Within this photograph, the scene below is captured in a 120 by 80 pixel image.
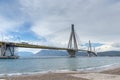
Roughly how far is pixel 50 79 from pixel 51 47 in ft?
305

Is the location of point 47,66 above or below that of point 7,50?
below

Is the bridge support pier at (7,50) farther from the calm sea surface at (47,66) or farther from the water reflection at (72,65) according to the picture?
→ the water reflection at (72,65)

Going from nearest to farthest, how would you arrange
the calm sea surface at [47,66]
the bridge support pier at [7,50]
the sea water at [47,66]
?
the sea water at [47,66] → the calm sea surface at [47,66] → the bridge support pier at [7,50]

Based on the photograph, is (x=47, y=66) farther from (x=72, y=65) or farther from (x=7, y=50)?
(x=7, y=50)

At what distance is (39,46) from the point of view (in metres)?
104

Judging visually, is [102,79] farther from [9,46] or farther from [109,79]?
[9,46]

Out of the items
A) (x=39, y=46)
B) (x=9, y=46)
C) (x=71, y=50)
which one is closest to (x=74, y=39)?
(x=71, y=50)

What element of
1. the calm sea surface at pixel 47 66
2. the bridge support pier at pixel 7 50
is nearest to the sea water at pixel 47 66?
the calm sea surface at pixel 47 66

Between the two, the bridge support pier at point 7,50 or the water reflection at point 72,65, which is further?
the bridge support pier at point 7,50

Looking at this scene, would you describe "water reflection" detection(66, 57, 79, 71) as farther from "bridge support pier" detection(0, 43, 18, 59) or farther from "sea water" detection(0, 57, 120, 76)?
"bridge support pier" detection(0, 43, 18, 59)

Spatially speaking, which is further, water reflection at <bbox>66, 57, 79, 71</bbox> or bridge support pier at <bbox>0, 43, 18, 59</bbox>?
bridge support pier at <bbox>0, 43, 18, 59</bbox>

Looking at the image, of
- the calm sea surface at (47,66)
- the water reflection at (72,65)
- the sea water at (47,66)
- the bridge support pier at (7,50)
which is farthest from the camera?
the bridge support pier at (7,50)

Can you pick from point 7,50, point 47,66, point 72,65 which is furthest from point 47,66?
point 7,50

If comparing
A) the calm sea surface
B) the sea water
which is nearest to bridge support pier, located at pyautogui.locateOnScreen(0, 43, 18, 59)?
the calm sea surface
